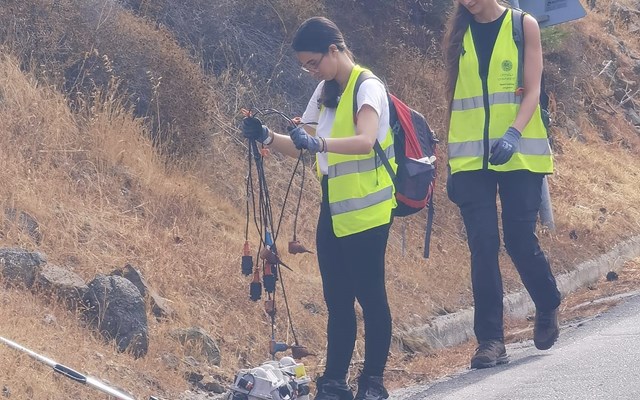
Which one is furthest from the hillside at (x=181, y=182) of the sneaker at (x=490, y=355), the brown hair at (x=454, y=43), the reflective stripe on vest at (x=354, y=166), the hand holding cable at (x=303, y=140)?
the brown hair at (x=454, y=43)

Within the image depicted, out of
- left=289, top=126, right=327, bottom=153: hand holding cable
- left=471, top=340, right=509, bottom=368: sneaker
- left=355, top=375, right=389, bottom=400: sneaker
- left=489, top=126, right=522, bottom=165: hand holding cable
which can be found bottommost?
left=355, top=375, right=389, bottom=400: sneaker

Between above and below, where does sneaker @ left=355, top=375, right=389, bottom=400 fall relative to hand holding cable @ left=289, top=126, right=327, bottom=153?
below

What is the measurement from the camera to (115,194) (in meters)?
8.22

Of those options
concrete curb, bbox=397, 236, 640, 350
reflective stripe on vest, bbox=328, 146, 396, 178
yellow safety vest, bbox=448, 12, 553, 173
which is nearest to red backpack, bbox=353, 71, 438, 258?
reflective stripe on vest, bbox=328, 146, 396, 178

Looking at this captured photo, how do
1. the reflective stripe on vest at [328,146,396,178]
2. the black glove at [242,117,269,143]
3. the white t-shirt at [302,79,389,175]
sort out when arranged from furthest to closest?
the reflective stripe on vest at [328,146,396,178]
the white t-shirt at [302,79,389,175]
the black glove at [242,117,269,143]

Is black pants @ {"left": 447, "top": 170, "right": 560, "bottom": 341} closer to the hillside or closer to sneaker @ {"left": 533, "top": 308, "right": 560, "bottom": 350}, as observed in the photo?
sneaker @ {"left": 533, "top": 308, "right": 560, "bottom": 350}

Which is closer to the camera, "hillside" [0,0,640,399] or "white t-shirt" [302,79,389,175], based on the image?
"white t-shirt" [302,79,389,175]

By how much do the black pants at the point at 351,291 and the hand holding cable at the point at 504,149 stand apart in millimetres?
839

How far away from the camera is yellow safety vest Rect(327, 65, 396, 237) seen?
5922mm

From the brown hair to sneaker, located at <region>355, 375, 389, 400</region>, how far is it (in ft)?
5.98

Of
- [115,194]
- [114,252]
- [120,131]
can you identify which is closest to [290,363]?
[114,252]

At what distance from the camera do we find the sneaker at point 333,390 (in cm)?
605

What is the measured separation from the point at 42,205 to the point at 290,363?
8.31 feet

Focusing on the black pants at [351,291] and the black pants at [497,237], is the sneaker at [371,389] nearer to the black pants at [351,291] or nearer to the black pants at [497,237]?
the black pants at [351,291]
